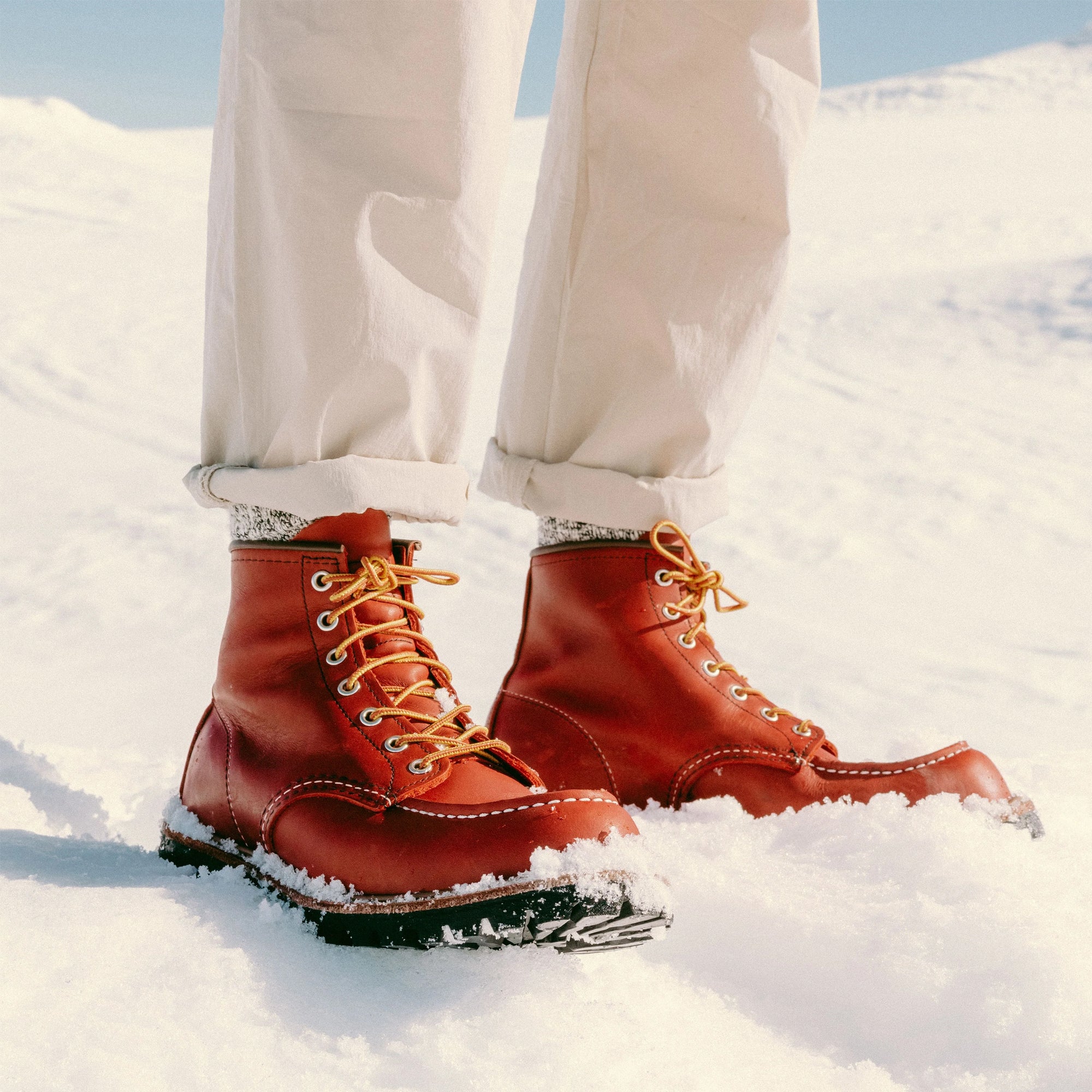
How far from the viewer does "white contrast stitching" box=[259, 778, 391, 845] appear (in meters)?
0.77

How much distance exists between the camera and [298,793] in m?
0.79

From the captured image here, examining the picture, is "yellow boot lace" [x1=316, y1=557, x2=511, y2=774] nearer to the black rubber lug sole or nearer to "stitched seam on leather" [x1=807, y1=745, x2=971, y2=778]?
the black rubber lug sole

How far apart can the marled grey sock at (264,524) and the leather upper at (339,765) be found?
1 cm

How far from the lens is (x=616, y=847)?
2.22 ft

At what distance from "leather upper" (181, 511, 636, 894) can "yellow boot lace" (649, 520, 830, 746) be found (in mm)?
266

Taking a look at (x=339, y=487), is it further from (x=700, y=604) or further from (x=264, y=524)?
(x=700, y=604)

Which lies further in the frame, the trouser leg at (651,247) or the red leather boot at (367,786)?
the trouser leg at (651,247)

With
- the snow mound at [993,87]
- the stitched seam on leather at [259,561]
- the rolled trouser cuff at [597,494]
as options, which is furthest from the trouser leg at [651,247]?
the snow mound at [993,87]

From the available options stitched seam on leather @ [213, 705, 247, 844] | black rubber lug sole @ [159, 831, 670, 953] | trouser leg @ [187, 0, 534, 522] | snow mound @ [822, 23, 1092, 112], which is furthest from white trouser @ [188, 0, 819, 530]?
snow mound @ [822, 23, 1092, 112]

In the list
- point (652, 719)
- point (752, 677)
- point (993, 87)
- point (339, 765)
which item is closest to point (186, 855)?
point (339, 765)

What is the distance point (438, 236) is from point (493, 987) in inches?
21.5

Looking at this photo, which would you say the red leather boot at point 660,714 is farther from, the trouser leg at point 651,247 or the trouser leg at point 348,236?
the trouser leg at point 348,236

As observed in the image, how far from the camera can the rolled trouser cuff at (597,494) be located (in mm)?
1034

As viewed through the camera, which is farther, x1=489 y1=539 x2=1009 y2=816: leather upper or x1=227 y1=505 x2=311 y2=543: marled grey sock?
x1=489 y1=539 x2=1009 y2=816: leather upper
